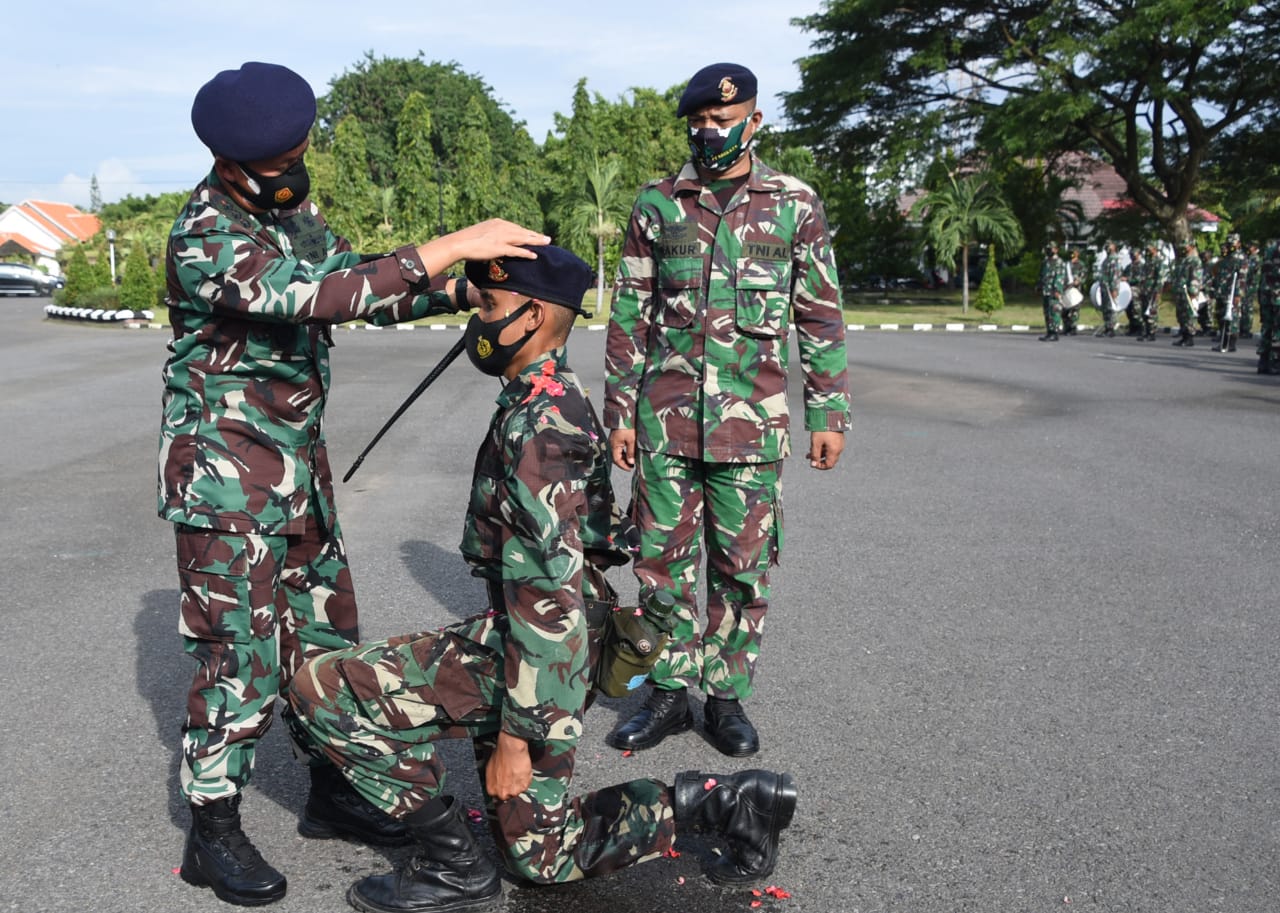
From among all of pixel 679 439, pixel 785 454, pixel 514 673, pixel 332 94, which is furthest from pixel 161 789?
pixel 332 94

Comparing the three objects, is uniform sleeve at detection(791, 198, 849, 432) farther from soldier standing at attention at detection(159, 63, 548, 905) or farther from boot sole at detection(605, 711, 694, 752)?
soldier standing at attention at detection(159, 63, 548, 905)

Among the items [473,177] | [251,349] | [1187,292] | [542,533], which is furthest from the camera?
[473,177]

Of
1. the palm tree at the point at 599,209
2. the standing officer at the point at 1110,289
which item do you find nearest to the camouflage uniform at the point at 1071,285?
the standing officer at the point at 1110,289

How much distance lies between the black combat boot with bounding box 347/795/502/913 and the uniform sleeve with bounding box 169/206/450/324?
4.01 feet

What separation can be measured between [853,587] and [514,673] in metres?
3.35

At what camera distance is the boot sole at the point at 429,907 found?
9.45 feet

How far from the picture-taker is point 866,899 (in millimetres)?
3018

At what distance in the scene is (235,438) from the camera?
2.94 metres

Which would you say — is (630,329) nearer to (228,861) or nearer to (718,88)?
(718,88)

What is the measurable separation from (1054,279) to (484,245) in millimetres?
22506

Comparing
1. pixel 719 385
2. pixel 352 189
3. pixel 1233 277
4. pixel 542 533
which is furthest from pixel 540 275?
pixel 352 189

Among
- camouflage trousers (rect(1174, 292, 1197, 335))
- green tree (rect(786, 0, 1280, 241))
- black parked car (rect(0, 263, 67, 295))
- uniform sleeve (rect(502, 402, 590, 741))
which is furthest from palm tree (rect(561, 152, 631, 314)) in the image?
uniform sleeve (rect(502, 402, 590, 741))

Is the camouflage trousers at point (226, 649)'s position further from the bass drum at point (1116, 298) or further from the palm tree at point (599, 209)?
the palm tree at point (599, 209)

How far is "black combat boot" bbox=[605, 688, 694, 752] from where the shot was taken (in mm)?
3906
